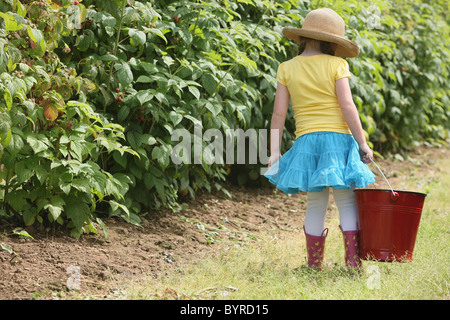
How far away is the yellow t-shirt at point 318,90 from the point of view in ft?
10.3

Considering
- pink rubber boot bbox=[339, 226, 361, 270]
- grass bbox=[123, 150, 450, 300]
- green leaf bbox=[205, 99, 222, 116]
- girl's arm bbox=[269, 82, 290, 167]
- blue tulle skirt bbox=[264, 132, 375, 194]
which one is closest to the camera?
grass bbox=[123, 150, 450, 300]

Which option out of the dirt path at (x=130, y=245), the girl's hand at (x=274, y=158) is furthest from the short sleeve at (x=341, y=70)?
the dirt path at (x=130, y=245)

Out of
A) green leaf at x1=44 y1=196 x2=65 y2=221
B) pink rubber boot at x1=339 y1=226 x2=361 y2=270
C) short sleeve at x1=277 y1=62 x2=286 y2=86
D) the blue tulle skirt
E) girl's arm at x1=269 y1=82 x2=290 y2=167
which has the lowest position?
pink rubber boot at x1=339 y1=226 x2=361 y2=270

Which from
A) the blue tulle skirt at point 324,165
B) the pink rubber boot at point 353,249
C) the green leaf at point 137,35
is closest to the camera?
the blue tulle skirt at point 324,165

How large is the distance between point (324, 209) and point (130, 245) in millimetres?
1102

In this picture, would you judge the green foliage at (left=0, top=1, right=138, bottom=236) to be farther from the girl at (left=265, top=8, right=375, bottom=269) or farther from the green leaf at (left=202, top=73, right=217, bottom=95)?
the girl at (left=265, top=8, right=375, bottom=269)

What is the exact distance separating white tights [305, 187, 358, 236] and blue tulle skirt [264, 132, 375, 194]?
0.10m

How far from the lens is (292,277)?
305 cm

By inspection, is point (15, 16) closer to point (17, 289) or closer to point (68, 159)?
point (68, 159)

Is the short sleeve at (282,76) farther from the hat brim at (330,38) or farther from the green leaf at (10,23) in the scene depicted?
the green leaf at (10,23)

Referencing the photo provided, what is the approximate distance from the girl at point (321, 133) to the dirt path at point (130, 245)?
0.75 m

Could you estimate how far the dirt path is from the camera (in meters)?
2.88

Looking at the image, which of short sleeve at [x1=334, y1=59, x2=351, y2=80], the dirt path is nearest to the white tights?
short sleeve at [x1=334, y1=59, x2=351, y2=80]

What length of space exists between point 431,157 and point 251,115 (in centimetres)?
353
